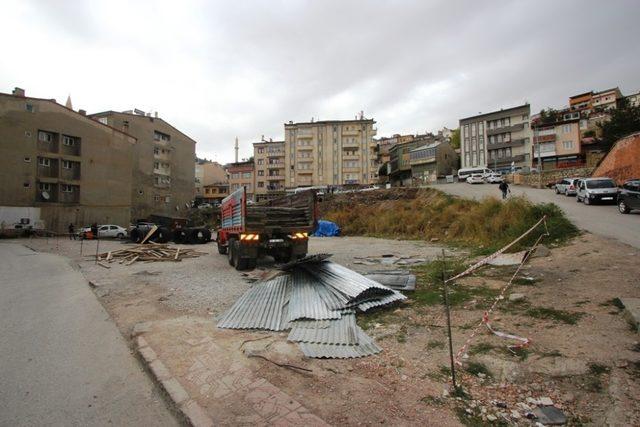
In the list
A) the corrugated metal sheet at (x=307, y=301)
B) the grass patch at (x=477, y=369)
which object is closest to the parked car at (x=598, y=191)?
the corrugated metal sheet at (x=307, y=301)

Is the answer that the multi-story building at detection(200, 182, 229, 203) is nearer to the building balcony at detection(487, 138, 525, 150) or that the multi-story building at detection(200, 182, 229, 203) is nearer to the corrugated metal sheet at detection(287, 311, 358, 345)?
the building balcony at detection(487, 138, 525, 150)

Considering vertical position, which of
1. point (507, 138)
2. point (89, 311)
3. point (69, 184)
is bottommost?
point (89, 311)

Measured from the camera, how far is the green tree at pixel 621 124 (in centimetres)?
4700

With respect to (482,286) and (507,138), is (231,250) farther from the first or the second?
(507,138)

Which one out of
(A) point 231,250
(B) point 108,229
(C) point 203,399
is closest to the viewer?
(C) point 203,399

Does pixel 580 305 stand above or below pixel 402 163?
below

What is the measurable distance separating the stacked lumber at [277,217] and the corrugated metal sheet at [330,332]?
6.34 metres

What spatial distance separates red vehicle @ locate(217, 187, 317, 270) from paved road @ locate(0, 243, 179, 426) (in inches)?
181

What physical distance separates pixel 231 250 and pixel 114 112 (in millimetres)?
53188

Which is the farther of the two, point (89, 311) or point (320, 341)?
point (89, 311)

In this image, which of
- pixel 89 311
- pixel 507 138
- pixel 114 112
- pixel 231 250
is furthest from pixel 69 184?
pixel 507 138

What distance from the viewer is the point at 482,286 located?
681 cm

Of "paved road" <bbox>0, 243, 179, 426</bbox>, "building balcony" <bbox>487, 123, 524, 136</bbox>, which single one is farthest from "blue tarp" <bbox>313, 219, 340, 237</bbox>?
"building balcony" <bbox>487, 123, 524, 136</bbox>

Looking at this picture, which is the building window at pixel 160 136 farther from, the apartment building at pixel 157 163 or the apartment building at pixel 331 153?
the apartment building at pixel 331 153
